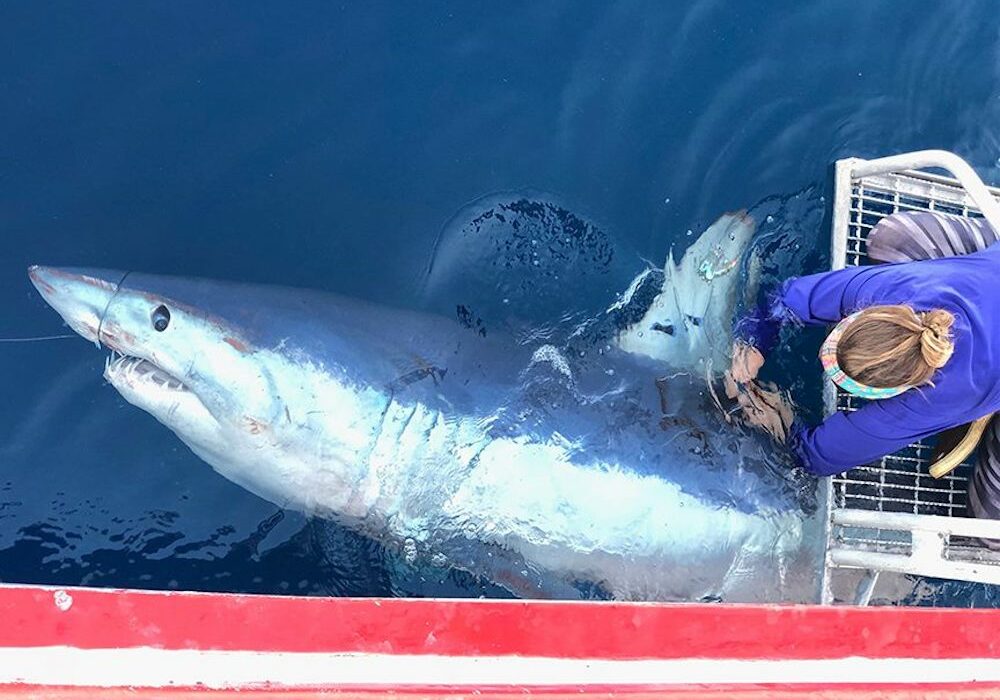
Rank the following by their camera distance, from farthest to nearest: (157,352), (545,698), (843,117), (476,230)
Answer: (843,117), (476,230), (157,352), (545,698)

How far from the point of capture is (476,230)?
3.78 meters

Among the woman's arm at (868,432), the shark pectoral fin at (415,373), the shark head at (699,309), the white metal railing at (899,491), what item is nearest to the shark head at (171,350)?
the shark pectoral fin at (415,373)

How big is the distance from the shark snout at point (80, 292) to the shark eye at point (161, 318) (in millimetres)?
163

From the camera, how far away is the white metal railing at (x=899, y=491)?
3.11 m

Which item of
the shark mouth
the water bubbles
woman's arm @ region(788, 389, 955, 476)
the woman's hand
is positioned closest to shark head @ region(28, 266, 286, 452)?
the shark mouth

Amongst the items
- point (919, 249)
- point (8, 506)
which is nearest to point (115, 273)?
point (8, 506)

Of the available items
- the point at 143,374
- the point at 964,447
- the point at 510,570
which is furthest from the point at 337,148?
the point at 964,447

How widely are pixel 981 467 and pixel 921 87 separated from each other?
6.54 ft

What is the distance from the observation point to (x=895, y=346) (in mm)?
2461

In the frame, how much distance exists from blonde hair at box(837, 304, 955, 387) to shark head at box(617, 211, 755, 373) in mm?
878

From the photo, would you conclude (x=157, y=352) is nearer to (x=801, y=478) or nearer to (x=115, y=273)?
(x=115, y=273)

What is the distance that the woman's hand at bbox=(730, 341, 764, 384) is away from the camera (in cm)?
329

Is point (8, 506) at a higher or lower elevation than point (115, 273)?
lower

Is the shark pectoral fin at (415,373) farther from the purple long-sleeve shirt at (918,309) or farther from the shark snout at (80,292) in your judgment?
the purple long-sleeve shirt at (918,309)
